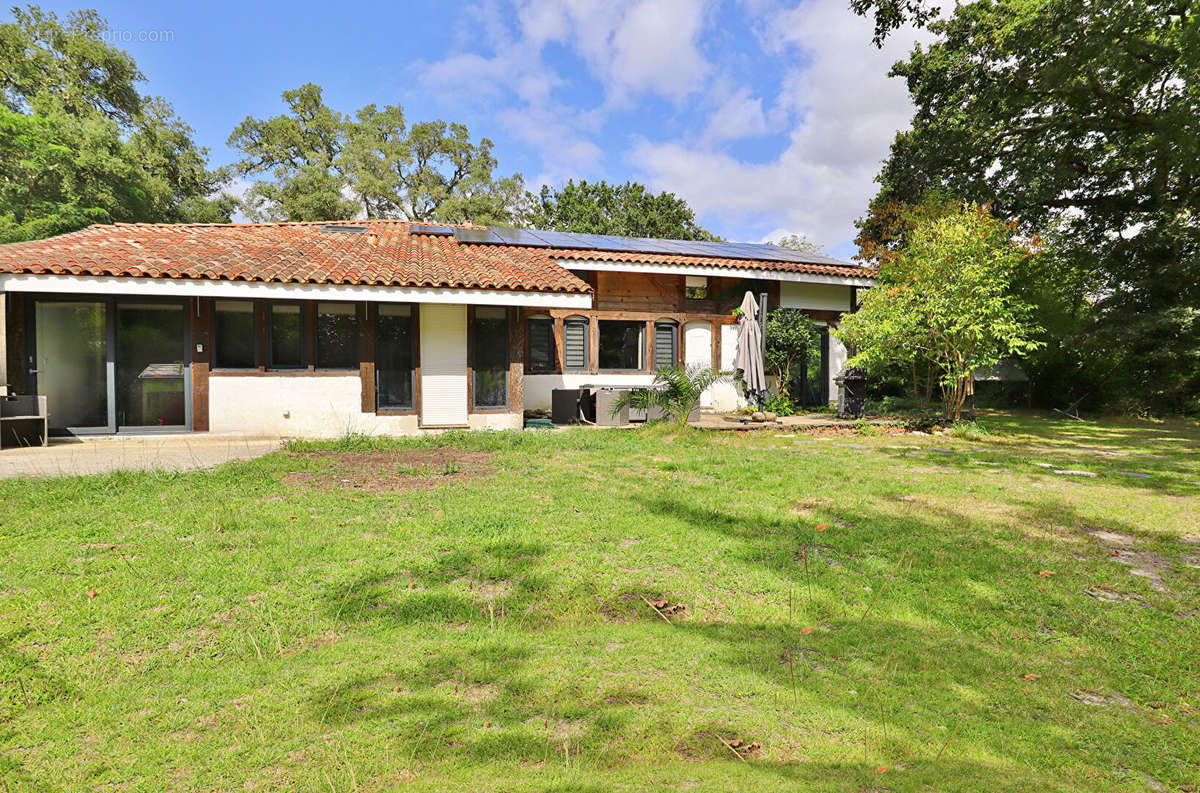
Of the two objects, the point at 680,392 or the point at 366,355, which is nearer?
the point at 366,355

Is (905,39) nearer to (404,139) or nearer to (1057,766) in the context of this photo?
(1057,766)

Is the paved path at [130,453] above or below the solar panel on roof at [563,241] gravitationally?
below

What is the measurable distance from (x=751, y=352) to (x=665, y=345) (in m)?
2.71

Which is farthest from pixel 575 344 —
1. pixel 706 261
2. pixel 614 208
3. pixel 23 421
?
pixel 614 208

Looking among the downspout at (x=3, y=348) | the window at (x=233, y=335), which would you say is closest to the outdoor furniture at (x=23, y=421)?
the downspout at (x=3, y=348)

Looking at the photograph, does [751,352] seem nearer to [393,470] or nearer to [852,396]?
[852,396]

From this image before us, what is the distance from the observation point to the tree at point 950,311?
425 inches

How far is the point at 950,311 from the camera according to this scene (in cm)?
1105

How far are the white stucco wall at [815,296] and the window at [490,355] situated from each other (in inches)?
347

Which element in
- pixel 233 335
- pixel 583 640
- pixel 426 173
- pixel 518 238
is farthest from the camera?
pixel 426 173

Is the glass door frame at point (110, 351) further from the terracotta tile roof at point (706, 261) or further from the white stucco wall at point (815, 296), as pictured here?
the white stucco wall at point (815, 296)

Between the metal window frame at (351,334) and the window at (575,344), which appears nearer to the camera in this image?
the metal window frame at (351,334)

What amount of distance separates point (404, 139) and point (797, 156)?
30810 mm

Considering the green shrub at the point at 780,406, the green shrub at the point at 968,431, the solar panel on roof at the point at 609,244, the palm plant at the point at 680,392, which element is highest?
the solar panel on roof at the point at 609,244
